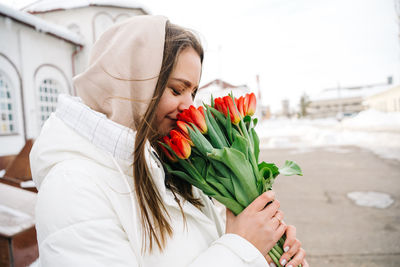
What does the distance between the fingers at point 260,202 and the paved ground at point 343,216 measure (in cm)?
236

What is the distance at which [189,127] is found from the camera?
93 centimetres

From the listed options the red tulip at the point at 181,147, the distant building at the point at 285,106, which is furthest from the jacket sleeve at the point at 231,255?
the distant building at the point at 285,106

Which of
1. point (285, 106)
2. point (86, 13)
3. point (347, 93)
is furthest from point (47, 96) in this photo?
point (285, 106)

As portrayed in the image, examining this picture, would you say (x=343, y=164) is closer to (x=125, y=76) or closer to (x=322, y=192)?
(x=322, y=192)

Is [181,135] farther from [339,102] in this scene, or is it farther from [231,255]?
[339,102]

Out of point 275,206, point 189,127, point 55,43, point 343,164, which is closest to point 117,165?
point 189,127

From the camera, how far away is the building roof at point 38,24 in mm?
6768

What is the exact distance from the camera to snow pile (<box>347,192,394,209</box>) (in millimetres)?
4285

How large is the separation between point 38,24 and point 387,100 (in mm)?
43710

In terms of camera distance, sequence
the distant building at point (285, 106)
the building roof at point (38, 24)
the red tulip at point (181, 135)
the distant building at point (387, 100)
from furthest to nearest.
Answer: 1. the distant building at point (285, 106)
2. the distant building at point (387, 100)
3. the building roof at point (38, 24)
4. the red tulip at point (181, 135)

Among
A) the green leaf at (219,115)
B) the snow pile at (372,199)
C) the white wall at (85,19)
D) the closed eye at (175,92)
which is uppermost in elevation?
the white wall at (85,19)

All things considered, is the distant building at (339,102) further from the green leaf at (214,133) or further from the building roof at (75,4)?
the green leaf at (214,133)

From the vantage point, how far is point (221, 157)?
0.89m

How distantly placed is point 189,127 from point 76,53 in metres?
10.4
